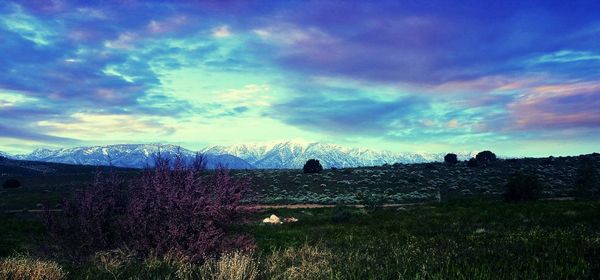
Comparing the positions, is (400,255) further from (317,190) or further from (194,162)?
(317,190)

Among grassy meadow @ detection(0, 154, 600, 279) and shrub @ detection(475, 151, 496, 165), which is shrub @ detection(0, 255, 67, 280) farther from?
shrub @ detection(475, 151, 496, 165)

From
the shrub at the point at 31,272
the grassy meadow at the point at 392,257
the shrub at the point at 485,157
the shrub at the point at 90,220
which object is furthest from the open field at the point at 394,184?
the shrub at the point at 31,272

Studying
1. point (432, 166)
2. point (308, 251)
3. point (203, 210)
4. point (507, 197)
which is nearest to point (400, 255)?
point (308, 251)

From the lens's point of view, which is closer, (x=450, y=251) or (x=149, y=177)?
(x=450, y=251)

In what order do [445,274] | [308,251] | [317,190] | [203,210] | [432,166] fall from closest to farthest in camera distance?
[445,274]
[203,210]
[308,251]
[317,190]
[432,166]

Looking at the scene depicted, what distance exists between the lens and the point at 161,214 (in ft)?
30.0

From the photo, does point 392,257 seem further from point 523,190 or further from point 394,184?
point 394,184

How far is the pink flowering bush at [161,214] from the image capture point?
8.95m

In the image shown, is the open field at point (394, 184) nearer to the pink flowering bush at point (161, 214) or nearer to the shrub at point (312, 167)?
the shrub at point (312, 167)

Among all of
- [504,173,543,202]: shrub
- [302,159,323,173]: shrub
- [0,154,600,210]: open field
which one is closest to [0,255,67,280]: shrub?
[504,173,543,202]: shrub

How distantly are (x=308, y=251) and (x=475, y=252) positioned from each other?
359 centimetres

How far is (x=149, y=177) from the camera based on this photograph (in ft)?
32.1

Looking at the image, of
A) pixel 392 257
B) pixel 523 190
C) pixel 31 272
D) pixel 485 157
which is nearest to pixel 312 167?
pixel 485 157

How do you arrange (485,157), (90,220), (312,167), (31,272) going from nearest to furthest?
1. (31,272)
2. (90,220)
3. (485,157)
4. (312,167)
